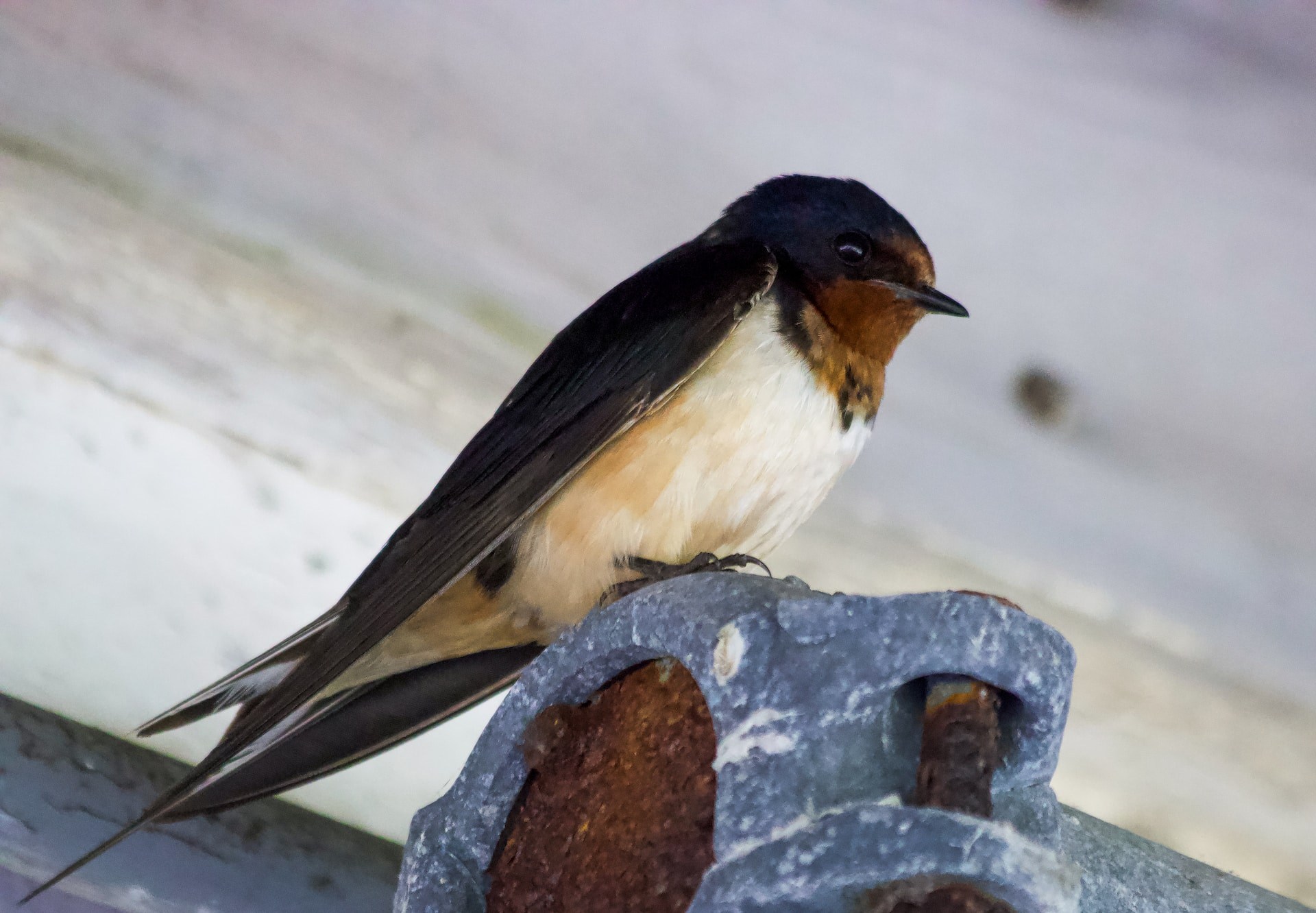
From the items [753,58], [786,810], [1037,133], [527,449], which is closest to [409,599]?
[527,449]

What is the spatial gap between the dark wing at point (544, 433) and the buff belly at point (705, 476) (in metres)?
0.03

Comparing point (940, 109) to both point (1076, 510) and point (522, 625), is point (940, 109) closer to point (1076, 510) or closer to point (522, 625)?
point (1076, 510)

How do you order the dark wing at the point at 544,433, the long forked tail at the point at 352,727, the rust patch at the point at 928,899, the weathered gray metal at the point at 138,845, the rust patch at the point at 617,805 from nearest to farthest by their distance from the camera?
the rust patch at the point at 928,899
the rust patch at the point at 617,805
the dark wing at the point at 544,433
the long forked tail at the point at 352,727
the weathered gray metal at the point at 138,845

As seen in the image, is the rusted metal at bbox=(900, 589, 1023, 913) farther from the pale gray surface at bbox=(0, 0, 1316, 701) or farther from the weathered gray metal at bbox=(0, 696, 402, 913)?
the weathered gray metal at bbox=(0, 696, 402, 913)

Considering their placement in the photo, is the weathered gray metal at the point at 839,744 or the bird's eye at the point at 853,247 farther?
the bird's eye at the point at 853,247

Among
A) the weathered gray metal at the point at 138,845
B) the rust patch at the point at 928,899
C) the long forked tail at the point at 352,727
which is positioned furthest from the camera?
the weathered gray metal at the point at 138,845

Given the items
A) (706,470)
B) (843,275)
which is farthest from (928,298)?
(706,470)

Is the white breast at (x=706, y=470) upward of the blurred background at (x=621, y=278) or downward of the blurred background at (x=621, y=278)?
downward

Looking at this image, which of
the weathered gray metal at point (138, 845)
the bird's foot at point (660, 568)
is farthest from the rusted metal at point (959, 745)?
the weathered gray metal at point (138, 845)

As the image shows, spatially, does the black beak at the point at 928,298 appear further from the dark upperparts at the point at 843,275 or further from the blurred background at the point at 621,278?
the blurred background at the point at 621,278

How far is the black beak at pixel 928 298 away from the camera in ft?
3.38

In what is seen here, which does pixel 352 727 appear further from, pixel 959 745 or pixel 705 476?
pixel 959 745

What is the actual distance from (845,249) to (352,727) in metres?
0.67

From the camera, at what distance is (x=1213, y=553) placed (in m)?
1.27
